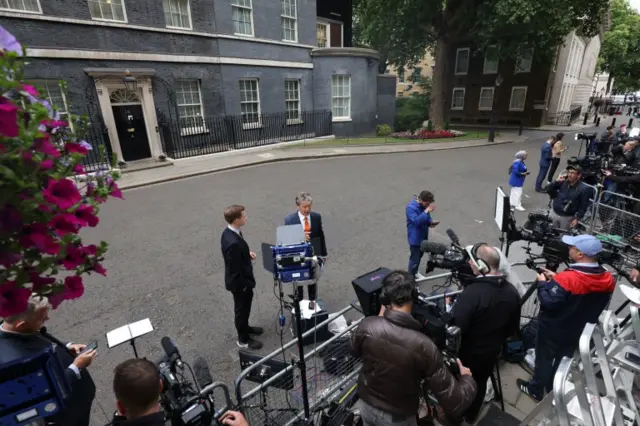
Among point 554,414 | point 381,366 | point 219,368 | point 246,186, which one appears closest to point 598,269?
point 554,414

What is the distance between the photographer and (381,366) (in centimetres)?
237

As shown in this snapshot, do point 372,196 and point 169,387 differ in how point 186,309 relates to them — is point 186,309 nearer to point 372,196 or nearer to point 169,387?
point 169,387

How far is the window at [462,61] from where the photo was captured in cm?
3325

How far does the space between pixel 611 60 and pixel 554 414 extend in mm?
60088

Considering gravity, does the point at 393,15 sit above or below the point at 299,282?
above

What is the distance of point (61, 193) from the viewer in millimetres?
1318

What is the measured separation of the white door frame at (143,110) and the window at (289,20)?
8.56 meters

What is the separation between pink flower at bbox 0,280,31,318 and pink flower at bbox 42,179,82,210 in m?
0.33

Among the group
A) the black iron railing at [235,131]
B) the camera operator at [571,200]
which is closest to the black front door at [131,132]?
the black iron railing at [235,131]

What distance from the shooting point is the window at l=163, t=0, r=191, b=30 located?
14969mm

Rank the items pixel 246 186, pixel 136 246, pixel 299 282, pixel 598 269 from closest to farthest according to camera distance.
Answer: pixel 299 282
pixel 598 269
pixel 136 246
pixel 246 186

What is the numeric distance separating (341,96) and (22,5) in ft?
50.8

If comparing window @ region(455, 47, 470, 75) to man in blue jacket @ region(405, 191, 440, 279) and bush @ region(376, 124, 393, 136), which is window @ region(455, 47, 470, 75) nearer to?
bush @ region(376, 124, 393, 136)

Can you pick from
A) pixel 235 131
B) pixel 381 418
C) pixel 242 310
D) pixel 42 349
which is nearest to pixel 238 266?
pixel 242 310
